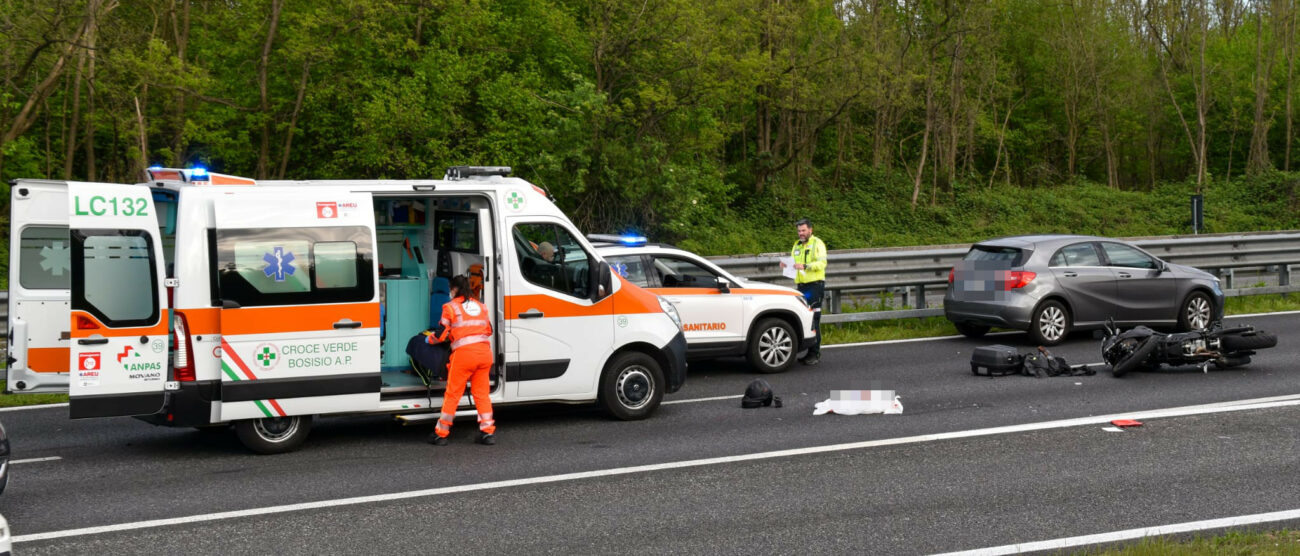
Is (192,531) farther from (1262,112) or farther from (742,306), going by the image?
(1262,112)

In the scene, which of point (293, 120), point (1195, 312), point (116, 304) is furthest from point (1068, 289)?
point (293, 120)

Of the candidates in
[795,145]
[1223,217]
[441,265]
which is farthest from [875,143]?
[441,265]

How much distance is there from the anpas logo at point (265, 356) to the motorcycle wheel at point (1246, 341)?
32.2 feet

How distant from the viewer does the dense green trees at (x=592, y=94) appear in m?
23.8

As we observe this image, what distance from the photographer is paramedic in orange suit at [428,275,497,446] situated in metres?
9.38

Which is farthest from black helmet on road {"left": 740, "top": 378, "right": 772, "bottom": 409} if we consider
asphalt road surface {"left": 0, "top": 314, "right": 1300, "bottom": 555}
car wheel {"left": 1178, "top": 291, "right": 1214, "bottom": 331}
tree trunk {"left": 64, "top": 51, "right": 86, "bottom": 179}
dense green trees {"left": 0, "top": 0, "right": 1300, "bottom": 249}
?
tree trunk {"left": 64, "top": 51, "right": 86, "bottom": 179}

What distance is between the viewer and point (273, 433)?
9195mm

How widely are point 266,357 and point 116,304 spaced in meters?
1.13

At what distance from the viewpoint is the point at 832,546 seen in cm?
657

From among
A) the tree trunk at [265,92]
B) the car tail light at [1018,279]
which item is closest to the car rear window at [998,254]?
the car tail light at [1018,279]

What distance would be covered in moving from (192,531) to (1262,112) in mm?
42313

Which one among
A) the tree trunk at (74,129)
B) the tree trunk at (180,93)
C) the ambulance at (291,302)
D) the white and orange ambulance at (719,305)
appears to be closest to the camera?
the ambulance at (291,302)

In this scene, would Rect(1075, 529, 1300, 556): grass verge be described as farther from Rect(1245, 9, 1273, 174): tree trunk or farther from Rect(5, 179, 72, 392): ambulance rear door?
Rect(1245, 9, 1273, 174): tree trunk

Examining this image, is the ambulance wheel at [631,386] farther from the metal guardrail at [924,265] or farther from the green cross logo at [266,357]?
the metal guardrail at [924,265]
